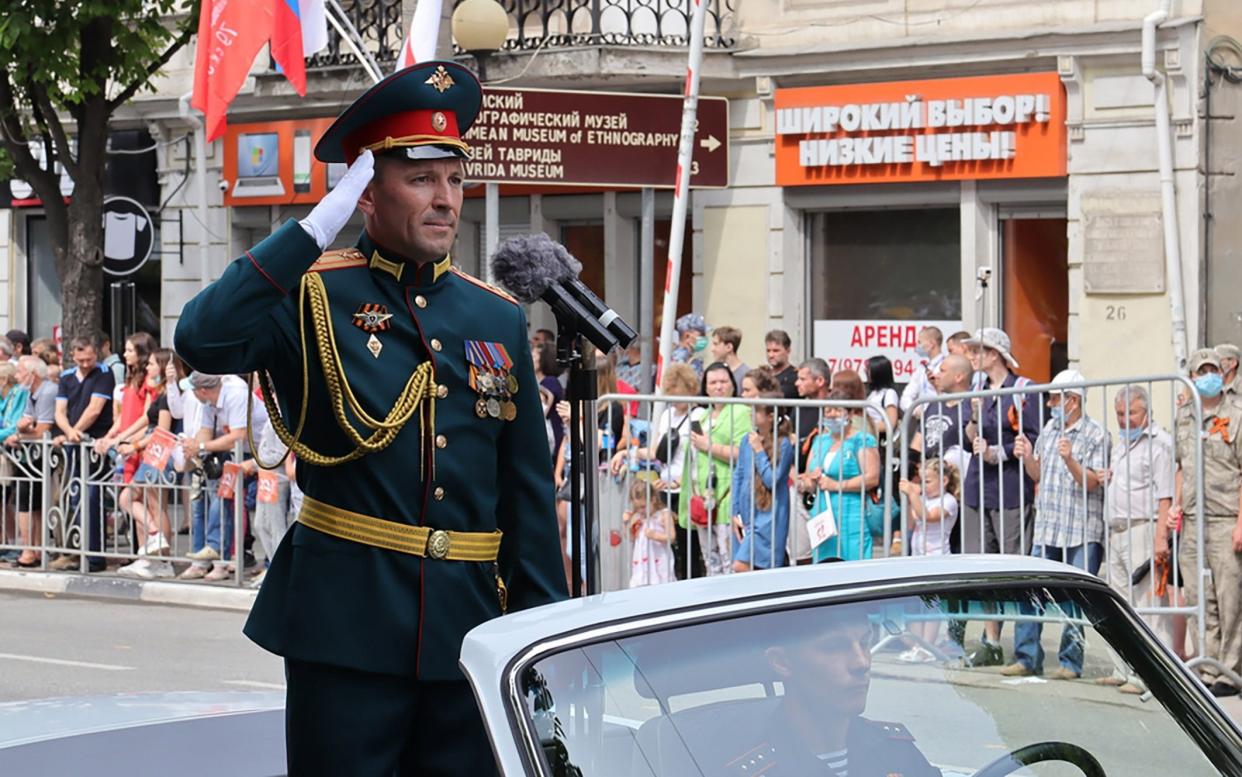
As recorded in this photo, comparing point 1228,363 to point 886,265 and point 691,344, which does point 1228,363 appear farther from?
point 886,265

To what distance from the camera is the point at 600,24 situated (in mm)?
20172

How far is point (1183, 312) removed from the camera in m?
16.8

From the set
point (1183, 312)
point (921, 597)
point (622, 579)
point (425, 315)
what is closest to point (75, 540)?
point (622, 579)

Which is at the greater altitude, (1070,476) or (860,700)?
(1070,476)

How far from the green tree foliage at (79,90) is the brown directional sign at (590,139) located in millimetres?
5493

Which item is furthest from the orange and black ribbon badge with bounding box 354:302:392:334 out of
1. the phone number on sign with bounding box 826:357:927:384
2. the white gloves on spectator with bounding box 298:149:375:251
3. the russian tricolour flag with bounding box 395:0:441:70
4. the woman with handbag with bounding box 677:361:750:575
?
the phone number on sign with bounding box 826:357:927:384

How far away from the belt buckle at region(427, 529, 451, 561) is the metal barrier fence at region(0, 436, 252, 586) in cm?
1008

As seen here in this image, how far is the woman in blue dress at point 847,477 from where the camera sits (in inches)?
365

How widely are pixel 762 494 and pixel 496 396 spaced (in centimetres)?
579

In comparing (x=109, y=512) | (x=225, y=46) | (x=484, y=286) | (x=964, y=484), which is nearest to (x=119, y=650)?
(x=109, y=512)

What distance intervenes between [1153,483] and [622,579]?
8.99 feet

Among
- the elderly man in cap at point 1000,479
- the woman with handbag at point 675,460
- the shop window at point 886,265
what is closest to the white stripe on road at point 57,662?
the woman with handbag at point 675,460

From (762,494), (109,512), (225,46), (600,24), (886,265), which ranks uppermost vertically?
(600,24)

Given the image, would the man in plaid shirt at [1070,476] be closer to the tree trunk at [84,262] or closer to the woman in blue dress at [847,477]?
the woman in blue dress at [847,477]
